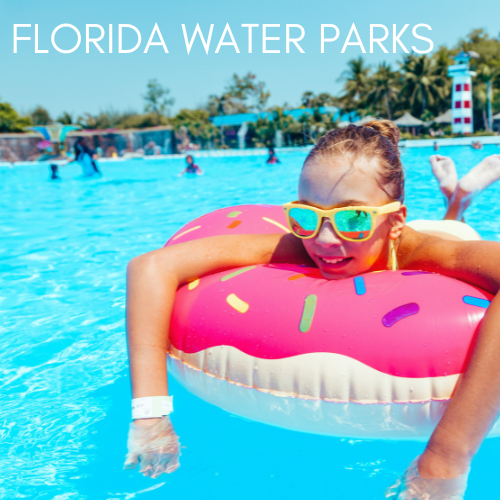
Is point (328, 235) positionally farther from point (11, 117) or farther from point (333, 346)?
point (11, 117)

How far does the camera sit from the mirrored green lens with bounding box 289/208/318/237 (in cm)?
180

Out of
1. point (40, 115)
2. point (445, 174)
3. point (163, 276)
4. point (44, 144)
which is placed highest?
point (40, 115)

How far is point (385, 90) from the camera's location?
37.3 meters

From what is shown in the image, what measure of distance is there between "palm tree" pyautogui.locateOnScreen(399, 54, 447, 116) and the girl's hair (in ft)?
123

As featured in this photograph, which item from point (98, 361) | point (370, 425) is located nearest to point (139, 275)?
point (370, 425)

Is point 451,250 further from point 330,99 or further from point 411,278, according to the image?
point 330,99

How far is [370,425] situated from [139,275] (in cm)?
95

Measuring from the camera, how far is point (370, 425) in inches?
65.8

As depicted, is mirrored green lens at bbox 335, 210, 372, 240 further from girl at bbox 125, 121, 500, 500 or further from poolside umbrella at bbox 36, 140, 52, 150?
poolside umbrella at bbox 36, 140, 52, 150

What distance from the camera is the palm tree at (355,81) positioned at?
132 ft

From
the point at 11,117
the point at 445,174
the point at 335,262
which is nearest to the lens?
the point at 335,262

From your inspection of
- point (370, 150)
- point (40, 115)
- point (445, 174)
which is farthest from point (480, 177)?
point (40, 115)

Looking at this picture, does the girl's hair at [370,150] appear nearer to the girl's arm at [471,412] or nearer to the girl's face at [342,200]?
the girl's face at [342,200]

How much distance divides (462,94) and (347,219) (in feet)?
106
